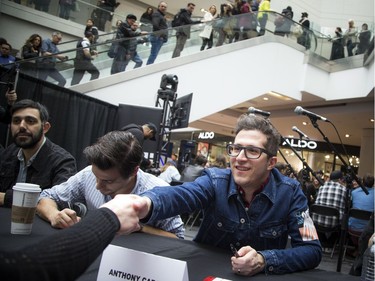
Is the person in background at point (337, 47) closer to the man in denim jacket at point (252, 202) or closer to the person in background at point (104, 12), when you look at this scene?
the person in background at point (104, 12)

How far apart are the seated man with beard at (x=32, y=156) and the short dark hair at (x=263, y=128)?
1.20 metres

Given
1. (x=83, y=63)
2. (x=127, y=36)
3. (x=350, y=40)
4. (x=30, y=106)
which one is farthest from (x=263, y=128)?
(x=350, y=40)

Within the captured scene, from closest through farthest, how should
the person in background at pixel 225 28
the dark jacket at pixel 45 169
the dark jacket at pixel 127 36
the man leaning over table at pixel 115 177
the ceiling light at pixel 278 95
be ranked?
the man leaning over table at pixel 115 177 < the dark jacket at pixel 45 169 < the dark jacket at pixel 127 36 < the person in background at pixel 225 28 < the ceiling light at pixel 278 95

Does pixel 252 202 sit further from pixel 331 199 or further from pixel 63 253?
pixel 331 199

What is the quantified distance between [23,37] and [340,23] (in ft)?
42.5

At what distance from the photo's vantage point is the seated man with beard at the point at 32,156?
2.26 meters

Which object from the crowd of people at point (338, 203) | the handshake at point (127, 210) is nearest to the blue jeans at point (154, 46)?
the crowd of people at point (338, 203)

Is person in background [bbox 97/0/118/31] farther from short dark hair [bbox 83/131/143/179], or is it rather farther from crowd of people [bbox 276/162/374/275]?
short dark hair [bbox 83/131/143/179]

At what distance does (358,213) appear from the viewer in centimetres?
494

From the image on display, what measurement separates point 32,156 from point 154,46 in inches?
263

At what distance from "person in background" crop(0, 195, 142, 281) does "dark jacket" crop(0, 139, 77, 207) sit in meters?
1.63

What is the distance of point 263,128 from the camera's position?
58.0 inches

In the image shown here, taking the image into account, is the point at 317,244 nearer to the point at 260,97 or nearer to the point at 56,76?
the point at 56,76

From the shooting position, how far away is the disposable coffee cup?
1.21 m
